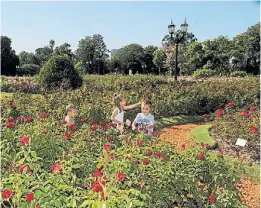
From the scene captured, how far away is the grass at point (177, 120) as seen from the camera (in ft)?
32.5

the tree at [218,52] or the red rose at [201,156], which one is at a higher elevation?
the tree at [218,52]

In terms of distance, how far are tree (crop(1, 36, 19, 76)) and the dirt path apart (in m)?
30.6

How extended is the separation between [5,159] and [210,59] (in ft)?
132

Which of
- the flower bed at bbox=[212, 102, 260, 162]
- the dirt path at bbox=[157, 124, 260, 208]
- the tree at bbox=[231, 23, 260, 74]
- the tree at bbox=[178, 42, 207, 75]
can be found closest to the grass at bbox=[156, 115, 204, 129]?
the dirt path at bbox=[157, 124, 260, 208]

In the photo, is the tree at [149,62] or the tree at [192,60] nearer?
the tree at [192,60]

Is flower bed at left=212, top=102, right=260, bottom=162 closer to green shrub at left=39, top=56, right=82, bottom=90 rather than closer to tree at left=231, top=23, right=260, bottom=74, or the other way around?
green shrub at left=39, top=56, right=82, bottom=90

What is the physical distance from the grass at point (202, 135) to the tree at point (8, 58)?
31.0 m

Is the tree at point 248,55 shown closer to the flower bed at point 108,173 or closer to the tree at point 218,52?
the tree at point 218,52

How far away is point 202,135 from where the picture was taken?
847 centimetres

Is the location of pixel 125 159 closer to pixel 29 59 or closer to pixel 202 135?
pixel 202 135

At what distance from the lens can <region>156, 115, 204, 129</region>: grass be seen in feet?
32.5

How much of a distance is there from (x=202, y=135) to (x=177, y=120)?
2.02m

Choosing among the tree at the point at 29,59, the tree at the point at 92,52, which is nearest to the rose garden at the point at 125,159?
the tree at the point at 92,52

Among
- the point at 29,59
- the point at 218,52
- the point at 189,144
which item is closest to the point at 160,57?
the point at 218,52
